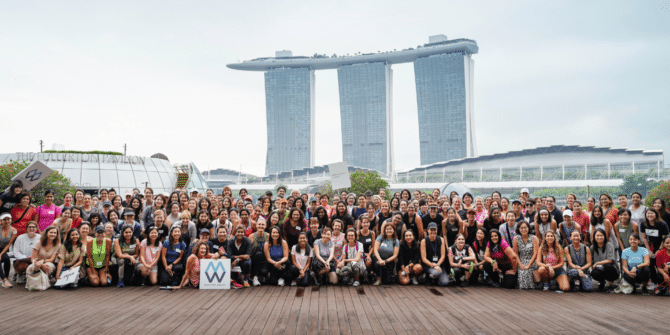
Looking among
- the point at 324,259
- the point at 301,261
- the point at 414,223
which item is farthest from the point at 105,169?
the point at 414,223

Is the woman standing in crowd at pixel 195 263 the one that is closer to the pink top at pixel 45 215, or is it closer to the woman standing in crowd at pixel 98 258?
the woman standing in crowd at pixel 98 258

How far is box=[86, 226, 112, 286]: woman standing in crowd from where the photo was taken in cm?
821

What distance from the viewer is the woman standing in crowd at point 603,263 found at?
793cm

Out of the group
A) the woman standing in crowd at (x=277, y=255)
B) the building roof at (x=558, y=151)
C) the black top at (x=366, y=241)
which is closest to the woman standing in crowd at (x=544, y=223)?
the black top at (x=366, y=241)

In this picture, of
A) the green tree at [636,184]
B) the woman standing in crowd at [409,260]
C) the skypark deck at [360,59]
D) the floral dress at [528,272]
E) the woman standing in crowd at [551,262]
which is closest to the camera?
the woman standing in crowd at [551,262]

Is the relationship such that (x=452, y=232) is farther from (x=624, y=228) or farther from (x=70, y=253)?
(x=70, y=253)

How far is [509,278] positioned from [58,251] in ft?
27.1

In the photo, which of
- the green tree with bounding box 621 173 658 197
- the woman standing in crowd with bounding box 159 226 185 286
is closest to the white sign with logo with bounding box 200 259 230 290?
the woman standing in crowd with bounding box 159 226 185 286

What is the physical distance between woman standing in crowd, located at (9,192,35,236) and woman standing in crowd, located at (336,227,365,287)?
6.14 meters

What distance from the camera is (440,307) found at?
675 cm

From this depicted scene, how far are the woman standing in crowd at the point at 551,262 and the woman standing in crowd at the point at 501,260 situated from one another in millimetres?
472

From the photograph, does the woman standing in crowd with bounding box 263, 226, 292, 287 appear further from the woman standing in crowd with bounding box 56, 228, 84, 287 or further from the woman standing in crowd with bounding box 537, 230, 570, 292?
the woman standing in crowd with bounding box 537, 230, 570, 292

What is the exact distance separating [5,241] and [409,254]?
7.53 m

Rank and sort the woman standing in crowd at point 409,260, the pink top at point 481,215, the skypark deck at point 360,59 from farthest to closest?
the skypark deck at point 360,59
the pink top at point 481,215
the woman standing in crowd at point 409,260
